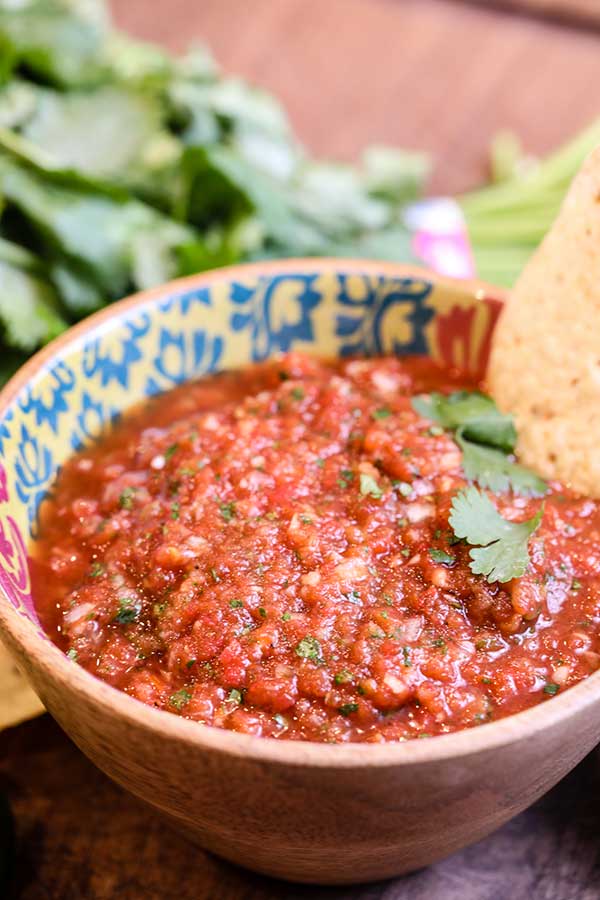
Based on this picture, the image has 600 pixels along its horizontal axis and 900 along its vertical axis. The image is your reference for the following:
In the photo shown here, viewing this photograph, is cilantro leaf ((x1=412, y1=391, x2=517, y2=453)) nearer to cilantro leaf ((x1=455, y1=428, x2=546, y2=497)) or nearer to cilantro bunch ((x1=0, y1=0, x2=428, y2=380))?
cilantro leaf ((x1=455, y1=428, x2=546, y2=497))

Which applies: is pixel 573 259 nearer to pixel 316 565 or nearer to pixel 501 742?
pixel 316 565

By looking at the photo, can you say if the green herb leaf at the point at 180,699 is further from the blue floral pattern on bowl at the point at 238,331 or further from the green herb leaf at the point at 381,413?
the green herb leaf at the point at 381,413

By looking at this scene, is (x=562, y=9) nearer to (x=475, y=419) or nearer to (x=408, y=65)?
(x=408, y=65)

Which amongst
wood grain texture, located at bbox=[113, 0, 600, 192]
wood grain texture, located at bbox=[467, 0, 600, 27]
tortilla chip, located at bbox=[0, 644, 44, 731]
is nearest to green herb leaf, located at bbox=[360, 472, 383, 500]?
tortilla chip, located at bbox=[0, 644, 44, 731]

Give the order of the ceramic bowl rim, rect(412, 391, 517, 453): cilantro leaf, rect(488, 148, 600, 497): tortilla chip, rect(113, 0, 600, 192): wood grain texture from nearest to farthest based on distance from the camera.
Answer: the ceramic bowl rim < rect(488, 148, 600, 497): tortilla chip < rect(412, 391, 517, 453): cilantro leaf < rect(113, 0, 600, 192): wood grain texture

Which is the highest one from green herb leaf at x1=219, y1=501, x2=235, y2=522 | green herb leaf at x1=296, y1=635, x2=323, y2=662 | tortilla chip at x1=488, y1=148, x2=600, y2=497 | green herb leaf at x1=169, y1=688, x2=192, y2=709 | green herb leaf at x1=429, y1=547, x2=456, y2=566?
tortilla chip at x1=488, y1=148, x2=600, y2=497

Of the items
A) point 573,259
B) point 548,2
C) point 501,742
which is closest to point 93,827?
point 501,742
